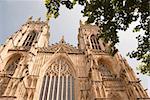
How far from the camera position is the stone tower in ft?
71.6

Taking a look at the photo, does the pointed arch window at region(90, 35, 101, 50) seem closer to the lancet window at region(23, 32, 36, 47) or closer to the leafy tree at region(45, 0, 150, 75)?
the lancet window at region(23, 32, 36, 47)

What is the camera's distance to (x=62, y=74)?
25891mm

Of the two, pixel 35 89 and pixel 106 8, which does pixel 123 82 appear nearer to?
pixel 35 89

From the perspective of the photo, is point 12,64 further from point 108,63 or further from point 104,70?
point 108,63

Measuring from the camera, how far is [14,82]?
69.5 feet

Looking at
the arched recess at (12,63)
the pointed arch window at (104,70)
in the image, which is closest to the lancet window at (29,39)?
the arched recess at (12,63)

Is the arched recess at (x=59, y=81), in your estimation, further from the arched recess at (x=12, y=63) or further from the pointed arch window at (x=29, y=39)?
the pointed arch window at (x=29, y=39)

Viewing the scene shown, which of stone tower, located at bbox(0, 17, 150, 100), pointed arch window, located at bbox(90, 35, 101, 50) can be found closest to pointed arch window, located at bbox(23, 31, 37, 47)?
stone tower, located at bbox(0, 17, 150, 100)

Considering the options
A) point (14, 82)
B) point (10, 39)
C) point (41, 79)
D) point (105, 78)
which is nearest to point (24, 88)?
point (14, 82)

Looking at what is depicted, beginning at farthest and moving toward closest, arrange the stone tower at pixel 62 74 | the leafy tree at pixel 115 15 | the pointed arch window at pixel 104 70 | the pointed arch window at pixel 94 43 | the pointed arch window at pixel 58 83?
the pointed arch window at pixel 94 43 → the pointed arch window at pixel 104 70 → the pointed arch window at pixel 58 83 → the stone tower at pixel 62 74 → the leafy tree at pixel 115 15

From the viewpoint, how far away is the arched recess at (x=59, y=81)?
22.9 meters

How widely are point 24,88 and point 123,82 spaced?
10496mm

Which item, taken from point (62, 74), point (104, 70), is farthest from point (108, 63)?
point (62, 74)

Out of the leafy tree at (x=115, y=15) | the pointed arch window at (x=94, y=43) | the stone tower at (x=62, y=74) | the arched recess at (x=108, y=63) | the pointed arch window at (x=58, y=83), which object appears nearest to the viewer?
the leafy tree at (x=115, y=15)
